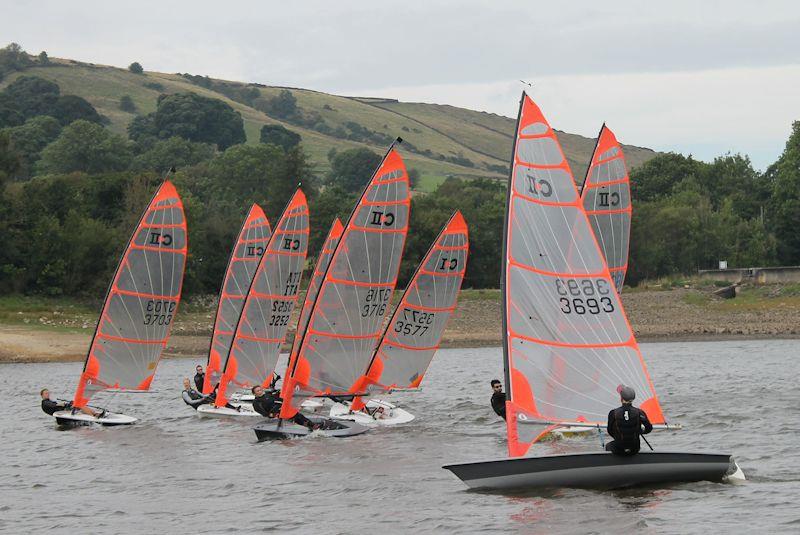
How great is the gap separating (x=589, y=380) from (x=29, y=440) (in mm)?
19042

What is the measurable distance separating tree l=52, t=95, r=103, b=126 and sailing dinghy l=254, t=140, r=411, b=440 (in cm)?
14867

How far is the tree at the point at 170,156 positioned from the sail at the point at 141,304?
346 feet

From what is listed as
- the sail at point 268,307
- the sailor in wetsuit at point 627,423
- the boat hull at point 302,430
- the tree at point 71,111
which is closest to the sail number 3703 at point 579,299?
the sailor in wetsuit at point 627,423

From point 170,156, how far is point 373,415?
118016mm

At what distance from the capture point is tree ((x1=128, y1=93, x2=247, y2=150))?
Result: 174 metres

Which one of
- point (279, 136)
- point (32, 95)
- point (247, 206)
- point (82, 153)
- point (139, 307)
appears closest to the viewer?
point (139, 307)

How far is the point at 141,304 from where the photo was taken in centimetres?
3625

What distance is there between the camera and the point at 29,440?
34.4 meters

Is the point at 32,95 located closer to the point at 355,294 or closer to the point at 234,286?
the point at 234,286

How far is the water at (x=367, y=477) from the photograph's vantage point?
2017cm

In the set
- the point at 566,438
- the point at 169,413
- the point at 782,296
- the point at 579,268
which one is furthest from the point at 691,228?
the point at 579,268

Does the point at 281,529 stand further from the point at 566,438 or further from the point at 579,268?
the point at 566,438

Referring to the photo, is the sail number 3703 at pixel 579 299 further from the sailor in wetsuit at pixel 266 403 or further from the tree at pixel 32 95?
the tree at pixel 32 95

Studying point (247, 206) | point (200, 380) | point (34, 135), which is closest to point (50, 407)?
point (200, 380)
